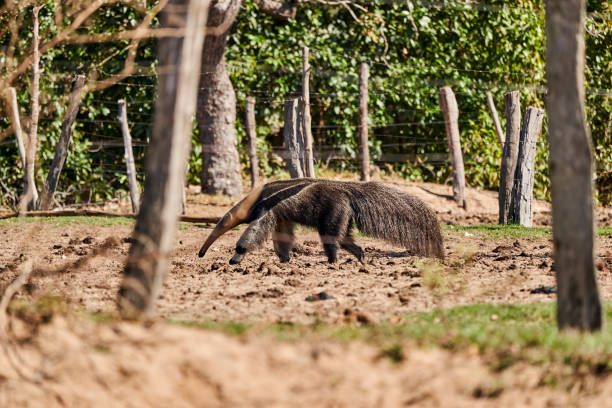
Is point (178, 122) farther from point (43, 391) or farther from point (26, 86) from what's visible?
point (26, 86)

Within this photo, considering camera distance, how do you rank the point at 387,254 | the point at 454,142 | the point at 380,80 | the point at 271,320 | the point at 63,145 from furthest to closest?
the point at 380,80, the point at 454,142, the point at 63,145, the point at 387,254, the point at 271,320

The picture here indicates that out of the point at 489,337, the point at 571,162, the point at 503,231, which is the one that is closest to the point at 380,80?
the point at 503,231

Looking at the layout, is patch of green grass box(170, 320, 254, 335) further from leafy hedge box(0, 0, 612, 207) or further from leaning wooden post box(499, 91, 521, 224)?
leafy hedge box(0, 0, 612, 207)

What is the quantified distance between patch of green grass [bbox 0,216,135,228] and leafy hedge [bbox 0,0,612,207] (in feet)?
9.36

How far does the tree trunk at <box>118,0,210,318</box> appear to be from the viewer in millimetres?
3436

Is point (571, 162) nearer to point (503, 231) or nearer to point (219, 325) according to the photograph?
point (219, 325)

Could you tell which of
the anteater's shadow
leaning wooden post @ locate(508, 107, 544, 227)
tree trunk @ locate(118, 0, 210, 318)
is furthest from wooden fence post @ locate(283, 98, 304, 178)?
tree trunk @ locate(118, 0, 210, 318)

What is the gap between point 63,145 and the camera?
461 inches

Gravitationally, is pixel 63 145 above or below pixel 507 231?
above

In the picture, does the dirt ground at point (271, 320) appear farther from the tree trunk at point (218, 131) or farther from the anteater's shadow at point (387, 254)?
the tree trunk at point (218, 131)

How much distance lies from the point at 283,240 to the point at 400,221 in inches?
52.2

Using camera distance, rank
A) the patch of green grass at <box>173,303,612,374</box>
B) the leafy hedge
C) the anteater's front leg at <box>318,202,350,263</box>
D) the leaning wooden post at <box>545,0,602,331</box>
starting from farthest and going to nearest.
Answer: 1. the leafy hedge
2. the anteater's front leg at <box>318,202,350,263</box>
3. the leaning wooden post at <box>545,0,602,331</box>
4. the patch of green grass at <box>173,303,612,374</box>

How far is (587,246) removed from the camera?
3.89 meters

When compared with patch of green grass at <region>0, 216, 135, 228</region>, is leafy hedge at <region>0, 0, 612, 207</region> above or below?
above
